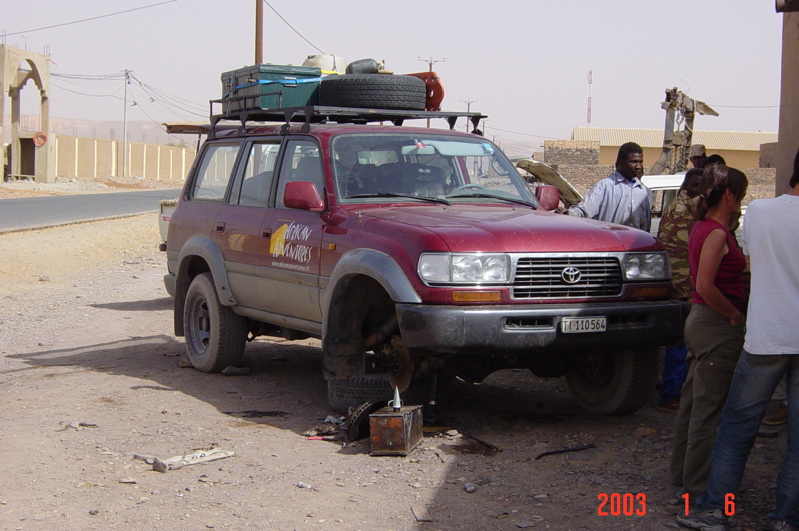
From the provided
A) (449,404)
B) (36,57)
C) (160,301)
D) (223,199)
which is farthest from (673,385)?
(36,57)

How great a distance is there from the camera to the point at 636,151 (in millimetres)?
7172

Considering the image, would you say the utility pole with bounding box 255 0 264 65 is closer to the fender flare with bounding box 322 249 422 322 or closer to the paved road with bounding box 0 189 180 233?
the paved road with bounding box 0 189 180 233

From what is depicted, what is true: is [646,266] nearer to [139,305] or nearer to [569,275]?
[569,275]

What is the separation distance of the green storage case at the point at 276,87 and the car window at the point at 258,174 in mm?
422

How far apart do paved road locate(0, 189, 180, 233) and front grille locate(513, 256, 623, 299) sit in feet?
53.5

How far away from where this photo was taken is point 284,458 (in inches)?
206

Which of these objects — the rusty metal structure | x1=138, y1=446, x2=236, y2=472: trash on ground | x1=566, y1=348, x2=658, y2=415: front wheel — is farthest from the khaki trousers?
the rusty metal structure

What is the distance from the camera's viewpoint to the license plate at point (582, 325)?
5.18 meters

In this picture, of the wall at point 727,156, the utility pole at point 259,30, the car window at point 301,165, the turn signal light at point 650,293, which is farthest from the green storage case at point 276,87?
the wall at point 727,156

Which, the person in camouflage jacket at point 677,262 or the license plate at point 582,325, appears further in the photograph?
the person in camouflage jacket at point 677,262

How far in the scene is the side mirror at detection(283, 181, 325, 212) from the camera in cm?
607

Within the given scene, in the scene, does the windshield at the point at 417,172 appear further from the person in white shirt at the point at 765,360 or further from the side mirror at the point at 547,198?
the person in white shirt at the point at 765,360

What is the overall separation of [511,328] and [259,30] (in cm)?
2016

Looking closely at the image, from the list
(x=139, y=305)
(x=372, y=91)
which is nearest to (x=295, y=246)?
(x=372, y=91)
